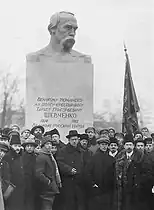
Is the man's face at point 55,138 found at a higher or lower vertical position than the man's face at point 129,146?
higher

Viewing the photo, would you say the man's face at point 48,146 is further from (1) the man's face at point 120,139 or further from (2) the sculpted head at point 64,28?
(2) the sculpted head at point 64,28

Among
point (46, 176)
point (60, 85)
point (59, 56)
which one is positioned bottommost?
point (46, 176)

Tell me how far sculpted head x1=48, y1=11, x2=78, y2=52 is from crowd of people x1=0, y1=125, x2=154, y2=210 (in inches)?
69.3

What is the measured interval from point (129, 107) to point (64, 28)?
2.00 metres

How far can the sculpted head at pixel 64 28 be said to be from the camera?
730cm

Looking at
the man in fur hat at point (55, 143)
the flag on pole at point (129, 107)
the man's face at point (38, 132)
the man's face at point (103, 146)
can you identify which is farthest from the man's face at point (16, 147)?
the flag on pole at point (129, 107)

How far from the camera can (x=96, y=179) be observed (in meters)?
6.09

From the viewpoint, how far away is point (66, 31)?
7.34 m

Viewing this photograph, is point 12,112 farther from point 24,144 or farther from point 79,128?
→ point 24,144

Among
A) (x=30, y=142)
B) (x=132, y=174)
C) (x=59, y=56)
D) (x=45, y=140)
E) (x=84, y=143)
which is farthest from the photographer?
(x=59, y=56)

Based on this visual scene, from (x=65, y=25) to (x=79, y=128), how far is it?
5.42 feet

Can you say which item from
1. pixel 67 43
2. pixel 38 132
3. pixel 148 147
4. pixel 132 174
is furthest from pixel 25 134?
pixel 67 43

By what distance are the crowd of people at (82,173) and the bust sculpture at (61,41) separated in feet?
5.24

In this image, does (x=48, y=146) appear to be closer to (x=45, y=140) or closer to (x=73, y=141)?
(x=45, y=140)
